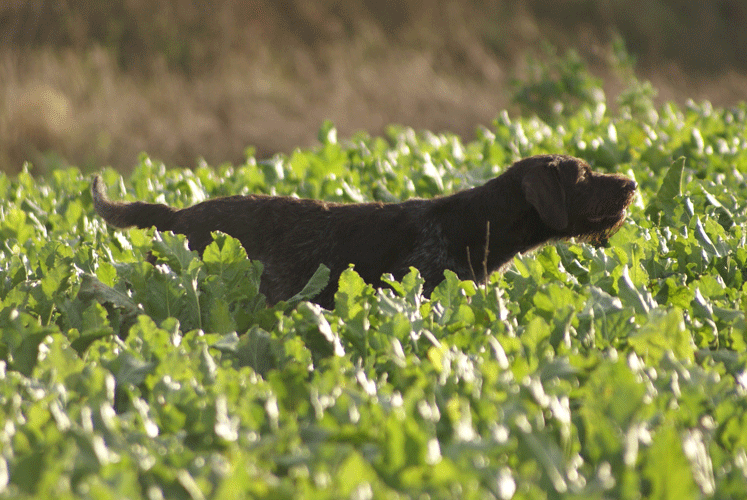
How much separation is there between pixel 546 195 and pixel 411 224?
84 centimetres

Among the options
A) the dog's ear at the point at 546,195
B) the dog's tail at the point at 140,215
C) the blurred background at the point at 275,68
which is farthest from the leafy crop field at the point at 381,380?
the blurred background at the point at 275,68

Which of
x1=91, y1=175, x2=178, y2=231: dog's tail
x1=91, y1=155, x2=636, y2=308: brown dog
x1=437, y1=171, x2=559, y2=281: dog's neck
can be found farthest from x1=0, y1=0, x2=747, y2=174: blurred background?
x1=91, y1=175, x2=178, y2=231: dog's tail

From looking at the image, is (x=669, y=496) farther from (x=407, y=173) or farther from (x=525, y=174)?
(x=407, y=173)

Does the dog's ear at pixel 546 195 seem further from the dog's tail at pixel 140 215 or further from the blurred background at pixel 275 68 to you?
the blurred background at pixel 275 68

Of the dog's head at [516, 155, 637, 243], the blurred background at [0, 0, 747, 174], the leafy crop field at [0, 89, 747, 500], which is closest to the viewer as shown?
the leafy crop field at [0, 89, 747, 500]

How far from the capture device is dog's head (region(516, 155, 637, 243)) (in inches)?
194

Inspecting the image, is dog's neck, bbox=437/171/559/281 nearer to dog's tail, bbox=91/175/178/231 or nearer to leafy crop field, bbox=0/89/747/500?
leafy crop field, bbox=0/89/747/500

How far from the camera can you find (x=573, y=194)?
505 centimetres

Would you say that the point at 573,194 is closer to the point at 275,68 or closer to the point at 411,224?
the point at 411,224

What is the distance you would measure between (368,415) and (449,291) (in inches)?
52.4

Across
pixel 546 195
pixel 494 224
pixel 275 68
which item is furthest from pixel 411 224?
pixel 275 68

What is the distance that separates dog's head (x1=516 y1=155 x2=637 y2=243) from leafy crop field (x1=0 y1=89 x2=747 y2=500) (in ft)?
0.89

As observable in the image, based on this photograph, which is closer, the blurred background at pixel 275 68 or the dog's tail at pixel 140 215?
the dog's tail at pixel 140 215

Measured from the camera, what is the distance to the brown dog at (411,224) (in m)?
4.82
